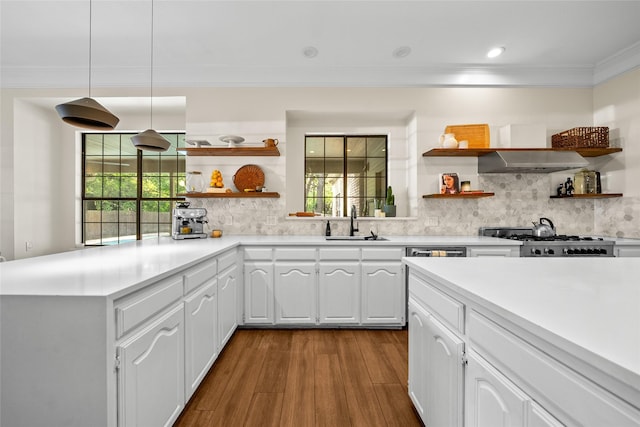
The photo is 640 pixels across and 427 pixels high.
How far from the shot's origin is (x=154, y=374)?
4.36ft

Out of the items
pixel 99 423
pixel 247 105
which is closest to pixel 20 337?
pixel 99 423

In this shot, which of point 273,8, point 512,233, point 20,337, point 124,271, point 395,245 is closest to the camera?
point 20,337

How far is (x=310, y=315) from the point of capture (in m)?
2.93

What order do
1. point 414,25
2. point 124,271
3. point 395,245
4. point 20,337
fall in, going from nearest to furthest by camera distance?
point 20,337 → point 124,271 → point 414,25 → point 395,245

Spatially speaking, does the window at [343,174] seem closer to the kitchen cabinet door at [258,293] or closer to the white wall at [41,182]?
the kitchen cabinet door at [258,293]

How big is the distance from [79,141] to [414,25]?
4.55 metres

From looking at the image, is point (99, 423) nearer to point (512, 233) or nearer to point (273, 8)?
point (273, 8)

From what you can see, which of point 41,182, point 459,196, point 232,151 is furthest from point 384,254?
point 41,182

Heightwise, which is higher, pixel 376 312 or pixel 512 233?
pixel 512 233

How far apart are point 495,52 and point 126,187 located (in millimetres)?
5006

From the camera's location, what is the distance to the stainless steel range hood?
10.0 feet

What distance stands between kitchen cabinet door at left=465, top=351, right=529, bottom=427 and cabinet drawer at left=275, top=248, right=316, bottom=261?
1.96 metres

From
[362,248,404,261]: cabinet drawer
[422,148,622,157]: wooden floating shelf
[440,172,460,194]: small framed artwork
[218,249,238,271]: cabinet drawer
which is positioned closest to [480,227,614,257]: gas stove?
[440,172,460,194]: small framed artwork

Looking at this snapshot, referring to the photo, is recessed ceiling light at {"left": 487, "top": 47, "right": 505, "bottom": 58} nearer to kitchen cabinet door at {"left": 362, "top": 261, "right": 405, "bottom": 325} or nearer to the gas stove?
the gas stove
